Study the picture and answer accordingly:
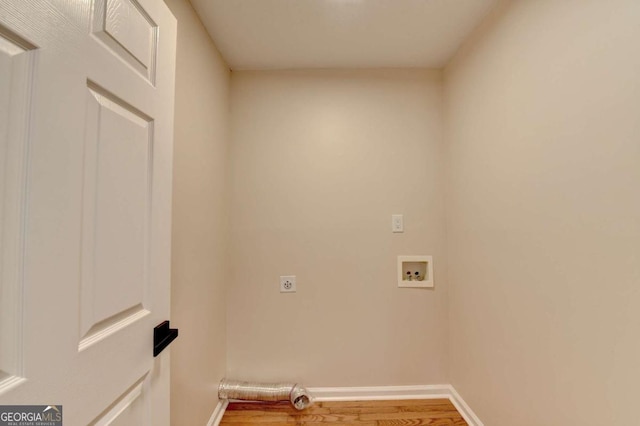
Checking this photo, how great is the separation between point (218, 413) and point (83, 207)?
1738 mm

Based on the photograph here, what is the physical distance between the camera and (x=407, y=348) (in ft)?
6.43

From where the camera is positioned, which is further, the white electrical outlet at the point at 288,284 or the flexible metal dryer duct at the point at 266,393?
the white electrical outlet at the point at 288,284

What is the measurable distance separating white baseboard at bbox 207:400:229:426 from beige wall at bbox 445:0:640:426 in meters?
1.56

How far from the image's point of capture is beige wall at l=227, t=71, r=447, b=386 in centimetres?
196

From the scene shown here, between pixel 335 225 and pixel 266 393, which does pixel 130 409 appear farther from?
pixel 335 225

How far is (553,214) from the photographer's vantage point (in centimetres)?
110

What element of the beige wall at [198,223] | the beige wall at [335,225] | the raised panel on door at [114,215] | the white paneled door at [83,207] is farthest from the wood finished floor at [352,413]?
the raised panel on door at [114,215]

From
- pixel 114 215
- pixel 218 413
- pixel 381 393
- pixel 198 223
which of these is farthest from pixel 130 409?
pixel 381 393

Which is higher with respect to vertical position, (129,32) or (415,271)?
(129,32)

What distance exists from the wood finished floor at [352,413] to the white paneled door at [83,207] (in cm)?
113

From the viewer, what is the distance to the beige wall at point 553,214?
861 millimetres
